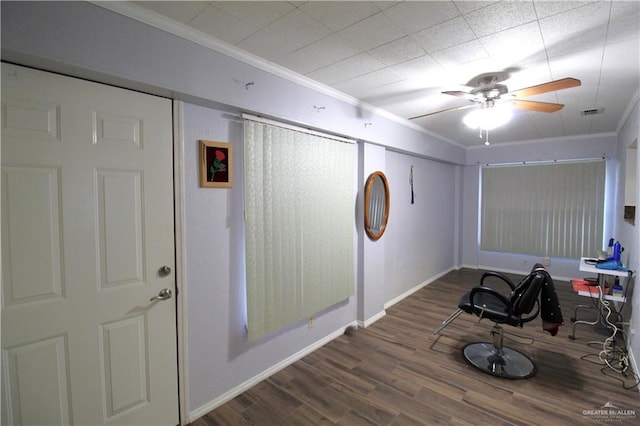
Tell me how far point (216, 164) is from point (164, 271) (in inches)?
29.6

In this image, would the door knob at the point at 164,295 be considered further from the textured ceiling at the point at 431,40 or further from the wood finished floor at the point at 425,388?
the textured ceiling at the point at 431,40

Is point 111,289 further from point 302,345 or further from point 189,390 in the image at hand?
point 302,345

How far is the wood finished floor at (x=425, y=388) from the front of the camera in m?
2.00

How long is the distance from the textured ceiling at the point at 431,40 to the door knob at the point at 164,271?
1417 mm

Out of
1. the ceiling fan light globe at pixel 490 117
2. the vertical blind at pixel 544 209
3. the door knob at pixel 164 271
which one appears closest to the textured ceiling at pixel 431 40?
the ceiling fan light globe at pixel 490 117

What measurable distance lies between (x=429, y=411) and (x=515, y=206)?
177 inches

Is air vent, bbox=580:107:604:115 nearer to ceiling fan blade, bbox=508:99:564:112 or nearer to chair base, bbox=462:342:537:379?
ceiling fan blade, bbox=508:99:564:112

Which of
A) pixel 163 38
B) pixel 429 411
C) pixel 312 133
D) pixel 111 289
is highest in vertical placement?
pixel 163 38

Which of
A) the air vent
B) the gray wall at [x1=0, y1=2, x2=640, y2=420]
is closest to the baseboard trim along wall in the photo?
the gray wall at [x1=0, y1=2, x2=640, y2=420]

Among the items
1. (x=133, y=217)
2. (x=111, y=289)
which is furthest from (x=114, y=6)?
(x=111, y=289)

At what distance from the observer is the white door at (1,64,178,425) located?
1.37m

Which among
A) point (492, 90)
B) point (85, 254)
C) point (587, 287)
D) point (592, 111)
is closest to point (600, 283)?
point (587, 287)

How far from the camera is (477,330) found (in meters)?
3.25

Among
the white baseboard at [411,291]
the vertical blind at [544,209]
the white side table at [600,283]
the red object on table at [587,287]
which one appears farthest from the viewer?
the vertical blind at [544,209]
